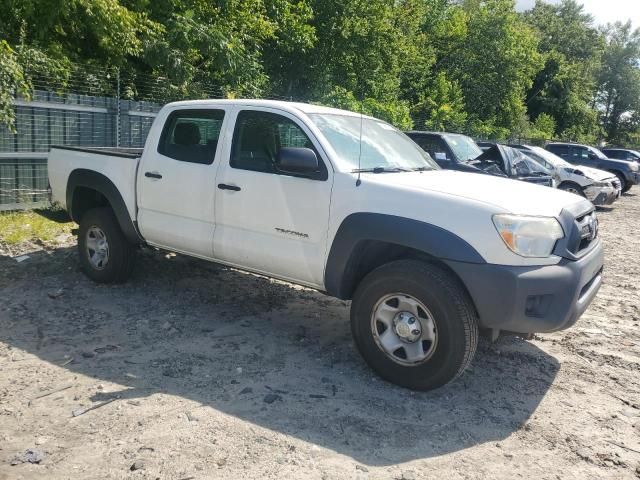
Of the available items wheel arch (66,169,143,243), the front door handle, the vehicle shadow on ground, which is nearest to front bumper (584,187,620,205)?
the vehicle shadow on ground

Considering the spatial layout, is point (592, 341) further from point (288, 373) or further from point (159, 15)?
point (159, 15)

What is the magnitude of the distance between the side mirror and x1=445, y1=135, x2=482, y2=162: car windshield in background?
671cm

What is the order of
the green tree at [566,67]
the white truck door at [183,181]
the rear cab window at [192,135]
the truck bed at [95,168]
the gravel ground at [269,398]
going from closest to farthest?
the gravel ground at [269,398] < the white truck door at [183,181] < the rear cab window at [192,135] < the truck bed at [95,168] < the green tree at [566,67]

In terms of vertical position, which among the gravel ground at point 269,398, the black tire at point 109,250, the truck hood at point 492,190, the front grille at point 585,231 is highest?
the truck hood at point 492,190

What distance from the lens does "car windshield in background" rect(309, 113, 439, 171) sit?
4.54 meters

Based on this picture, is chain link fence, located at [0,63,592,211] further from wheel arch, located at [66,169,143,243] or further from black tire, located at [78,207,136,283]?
black tire, located at [78,207,136,283]

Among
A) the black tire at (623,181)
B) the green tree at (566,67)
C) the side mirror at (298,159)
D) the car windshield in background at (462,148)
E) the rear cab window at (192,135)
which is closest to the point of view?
the side mirror at (298,159)

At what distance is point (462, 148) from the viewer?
35.7 ft

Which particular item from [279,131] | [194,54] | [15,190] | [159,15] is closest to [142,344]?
[279,131]

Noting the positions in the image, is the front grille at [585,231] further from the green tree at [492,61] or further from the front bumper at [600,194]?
the green tree at [492,61]

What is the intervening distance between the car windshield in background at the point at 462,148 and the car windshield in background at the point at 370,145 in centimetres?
542

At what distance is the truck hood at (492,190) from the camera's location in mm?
3785

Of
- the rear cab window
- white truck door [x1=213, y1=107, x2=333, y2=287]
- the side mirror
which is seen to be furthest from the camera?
the rear cab window

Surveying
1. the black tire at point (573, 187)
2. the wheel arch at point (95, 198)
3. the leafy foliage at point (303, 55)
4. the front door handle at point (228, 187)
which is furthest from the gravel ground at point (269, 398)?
the black tire at point (573, 187)
